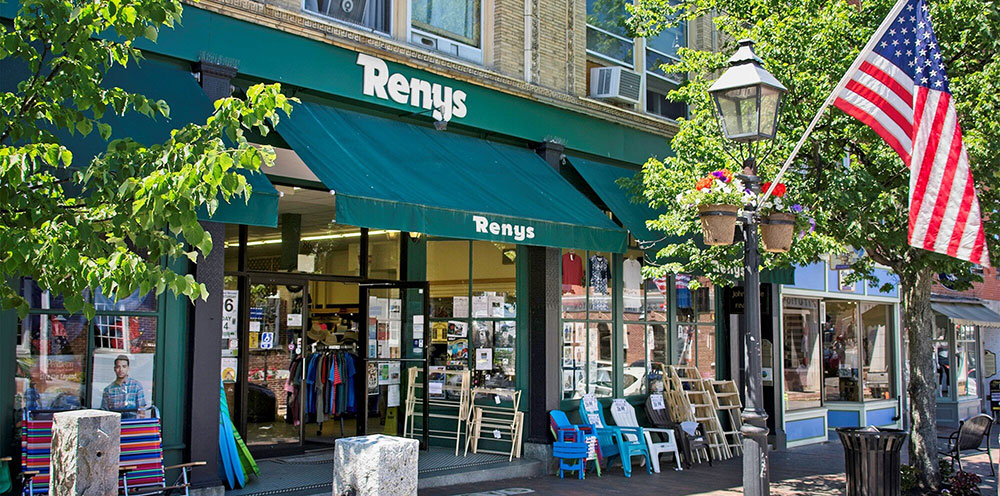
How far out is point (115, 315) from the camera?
27.4ft

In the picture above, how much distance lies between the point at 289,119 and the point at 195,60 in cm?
105

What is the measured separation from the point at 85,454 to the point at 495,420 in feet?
22.1


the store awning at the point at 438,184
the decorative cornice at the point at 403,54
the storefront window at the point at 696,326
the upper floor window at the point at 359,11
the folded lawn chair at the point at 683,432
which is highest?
the upper floor window at the point at 359,11

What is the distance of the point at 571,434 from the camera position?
38.7ft

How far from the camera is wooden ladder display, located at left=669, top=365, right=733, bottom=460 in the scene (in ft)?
44.9

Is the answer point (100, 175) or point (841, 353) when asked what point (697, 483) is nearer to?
point (841, 353)

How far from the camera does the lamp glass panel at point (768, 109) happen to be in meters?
7.27

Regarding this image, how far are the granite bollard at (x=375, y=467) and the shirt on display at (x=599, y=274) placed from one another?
8.04 metres

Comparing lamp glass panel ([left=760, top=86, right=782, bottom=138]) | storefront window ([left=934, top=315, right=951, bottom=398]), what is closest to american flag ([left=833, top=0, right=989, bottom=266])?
lamp glass panel ([left=760, top=86, right=782, bottom=138])

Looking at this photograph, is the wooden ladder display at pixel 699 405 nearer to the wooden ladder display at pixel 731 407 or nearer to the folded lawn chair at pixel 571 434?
the wooden ladder display at pixel 731 407

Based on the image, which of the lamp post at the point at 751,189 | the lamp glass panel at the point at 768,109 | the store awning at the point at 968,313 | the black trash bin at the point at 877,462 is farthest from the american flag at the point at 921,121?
the store awning at the point at 968,313

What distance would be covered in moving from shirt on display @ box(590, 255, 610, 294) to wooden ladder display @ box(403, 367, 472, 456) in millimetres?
2281

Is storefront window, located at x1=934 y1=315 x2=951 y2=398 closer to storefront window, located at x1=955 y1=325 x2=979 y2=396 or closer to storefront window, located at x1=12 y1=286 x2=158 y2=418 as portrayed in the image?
storefront window, located at x1=955 y1=325 x2=979 y2=396

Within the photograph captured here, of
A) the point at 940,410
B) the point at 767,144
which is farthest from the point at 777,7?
the point at 940,410
